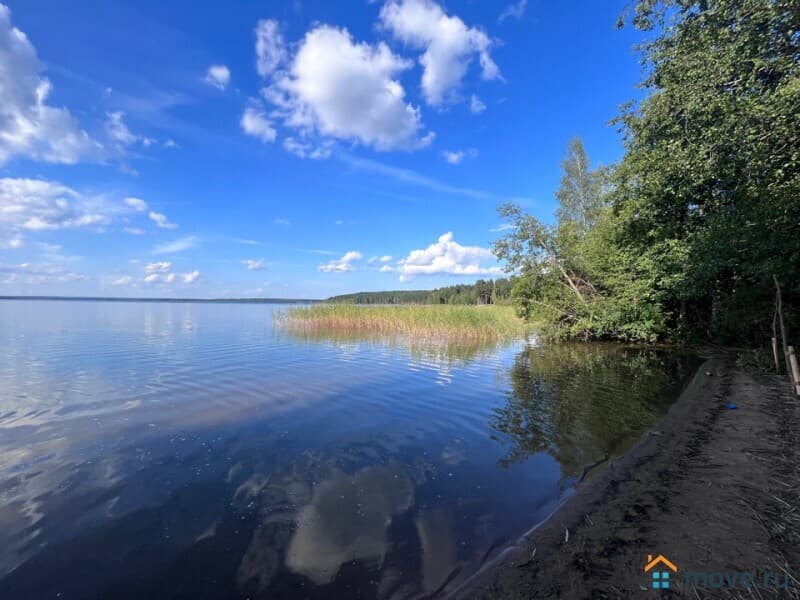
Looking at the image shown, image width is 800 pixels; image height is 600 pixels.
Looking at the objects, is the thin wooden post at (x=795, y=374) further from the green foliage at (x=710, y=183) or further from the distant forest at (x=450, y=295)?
the distant forest at (x=450, y=295)

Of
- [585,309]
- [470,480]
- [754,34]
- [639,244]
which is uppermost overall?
[754,34]

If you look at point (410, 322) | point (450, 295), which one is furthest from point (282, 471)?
point (450, 295)

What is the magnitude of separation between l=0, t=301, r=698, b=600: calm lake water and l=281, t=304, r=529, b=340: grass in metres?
10.7

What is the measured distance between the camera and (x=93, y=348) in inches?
575

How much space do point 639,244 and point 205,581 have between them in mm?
17157

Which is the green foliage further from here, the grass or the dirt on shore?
the dirt on shore

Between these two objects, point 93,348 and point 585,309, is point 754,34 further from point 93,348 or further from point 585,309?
point 93,348

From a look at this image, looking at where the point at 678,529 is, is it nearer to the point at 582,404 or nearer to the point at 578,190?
the point at 582,404

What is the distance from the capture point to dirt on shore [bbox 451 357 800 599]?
244 centimetres

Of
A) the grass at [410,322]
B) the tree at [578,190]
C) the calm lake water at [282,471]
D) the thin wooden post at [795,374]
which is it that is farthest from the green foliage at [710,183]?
the tree at [578,190]

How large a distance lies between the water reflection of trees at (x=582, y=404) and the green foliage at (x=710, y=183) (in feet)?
10.6

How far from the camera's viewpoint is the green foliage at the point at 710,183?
7641 mm

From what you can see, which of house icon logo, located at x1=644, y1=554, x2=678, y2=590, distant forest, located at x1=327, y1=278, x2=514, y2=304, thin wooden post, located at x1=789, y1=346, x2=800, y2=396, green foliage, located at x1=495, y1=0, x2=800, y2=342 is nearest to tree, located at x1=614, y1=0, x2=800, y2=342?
green foliage, located at x1=495, y1=0, x2=800, y2=342

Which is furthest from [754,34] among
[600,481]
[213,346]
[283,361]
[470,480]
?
[213,346]
